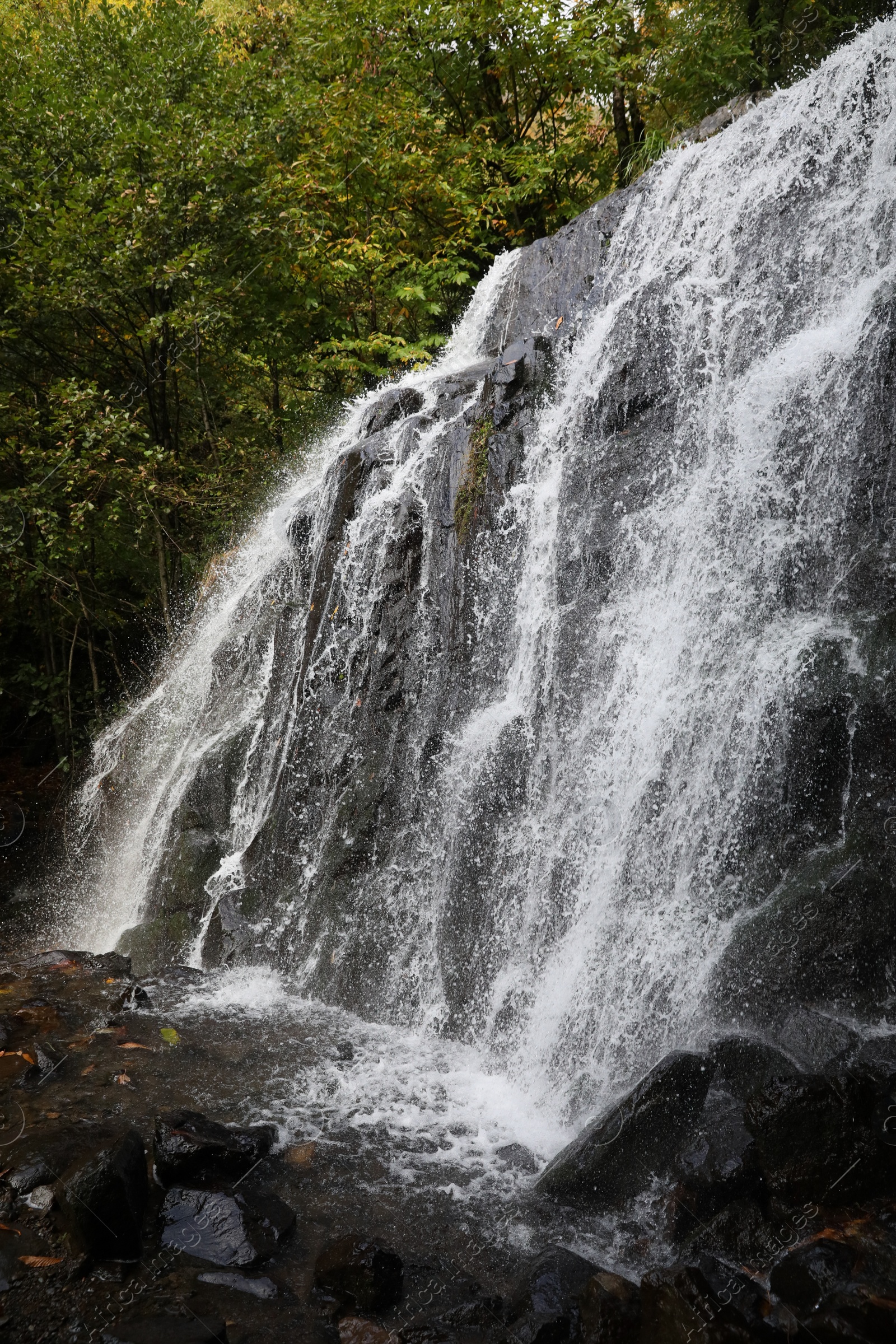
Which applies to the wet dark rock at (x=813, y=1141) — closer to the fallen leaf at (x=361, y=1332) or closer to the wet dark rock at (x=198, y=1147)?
the fallen leaf at (x=361, y=1332)

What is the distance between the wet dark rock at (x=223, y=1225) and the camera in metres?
3.66

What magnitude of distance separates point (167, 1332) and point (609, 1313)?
5.32ft

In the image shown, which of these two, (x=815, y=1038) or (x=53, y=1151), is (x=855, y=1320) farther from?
(x=53, y=1151)

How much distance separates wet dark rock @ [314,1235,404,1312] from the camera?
3.46 meters

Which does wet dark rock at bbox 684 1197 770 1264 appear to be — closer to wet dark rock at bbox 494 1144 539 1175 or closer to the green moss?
wet dark rock at bbox 494 1144 539 1175

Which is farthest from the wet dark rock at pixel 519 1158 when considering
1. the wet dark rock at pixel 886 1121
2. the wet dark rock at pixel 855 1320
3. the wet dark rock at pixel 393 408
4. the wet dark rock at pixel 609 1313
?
the wet dark rock at pixel 393 408

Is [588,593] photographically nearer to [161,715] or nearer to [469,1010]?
[469,1010]

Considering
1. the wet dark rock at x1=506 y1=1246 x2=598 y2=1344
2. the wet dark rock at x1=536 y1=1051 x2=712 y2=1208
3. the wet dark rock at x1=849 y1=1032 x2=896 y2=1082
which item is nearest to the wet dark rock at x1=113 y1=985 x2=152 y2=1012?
the wet dark rock at x1=536 y1=1051 x2=712 y2=1208

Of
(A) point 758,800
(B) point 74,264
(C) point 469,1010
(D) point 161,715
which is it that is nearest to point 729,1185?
(A) point 758,800

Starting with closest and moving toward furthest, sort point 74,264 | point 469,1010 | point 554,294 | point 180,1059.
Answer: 1. point 180,1059
2. point 469,1010
3. point 554,294
4. point 74,264

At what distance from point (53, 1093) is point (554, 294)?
8958 millimetres

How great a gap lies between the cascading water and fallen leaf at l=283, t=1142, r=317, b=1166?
56.4 inches

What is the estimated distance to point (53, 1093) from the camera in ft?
16.4

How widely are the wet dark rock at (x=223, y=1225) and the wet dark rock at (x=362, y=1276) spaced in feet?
0.98
